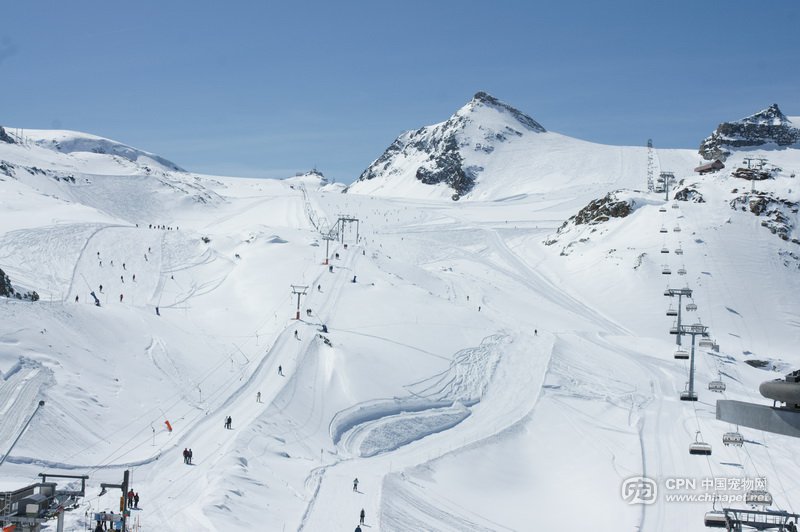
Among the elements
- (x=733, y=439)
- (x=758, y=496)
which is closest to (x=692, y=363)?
(x=733, y=439)

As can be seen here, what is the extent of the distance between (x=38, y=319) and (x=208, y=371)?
374 inches

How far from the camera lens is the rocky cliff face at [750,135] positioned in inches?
6540

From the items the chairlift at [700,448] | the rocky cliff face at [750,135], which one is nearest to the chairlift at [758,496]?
the chairlift at [700,448]

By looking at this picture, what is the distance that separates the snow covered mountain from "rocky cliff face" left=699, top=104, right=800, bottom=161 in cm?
614

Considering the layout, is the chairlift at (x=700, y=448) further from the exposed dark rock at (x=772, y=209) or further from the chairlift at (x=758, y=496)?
the exposed dark rock at (x=772, y=209)

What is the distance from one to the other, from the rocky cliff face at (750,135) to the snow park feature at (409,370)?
2987 inches

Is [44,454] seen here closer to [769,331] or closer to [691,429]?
[691,429]

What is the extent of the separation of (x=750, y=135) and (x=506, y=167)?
178ft

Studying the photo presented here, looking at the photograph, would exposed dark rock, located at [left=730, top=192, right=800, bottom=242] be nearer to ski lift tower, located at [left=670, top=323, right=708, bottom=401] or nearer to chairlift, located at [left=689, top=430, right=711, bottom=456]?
ski lift tower, located at [left=670, top=323, right=708, bottom=401]

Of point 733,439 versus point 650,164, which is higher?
point 650,164

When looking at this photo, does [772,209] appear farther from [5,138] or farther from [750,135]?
[5,138]

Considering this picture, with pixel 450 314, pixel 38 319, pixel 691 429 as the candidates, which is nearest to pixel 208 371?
pixel 38 319

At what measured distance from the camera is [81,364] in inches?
1500

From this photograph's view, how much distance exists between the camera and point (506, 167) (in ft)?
570
